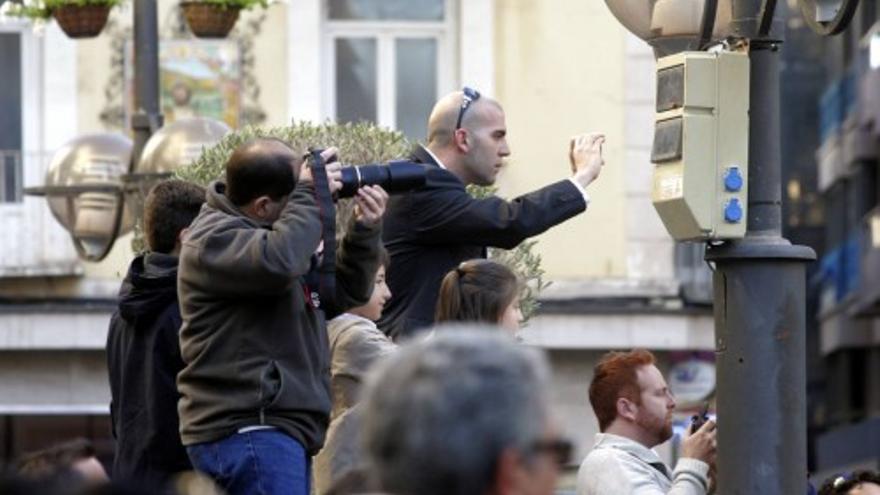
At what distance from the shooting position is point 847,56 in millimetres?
45406

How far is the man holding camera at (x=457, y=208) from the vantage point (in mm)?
9438

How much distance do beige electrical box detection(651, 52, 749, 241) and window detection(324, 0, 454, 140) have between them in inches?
626

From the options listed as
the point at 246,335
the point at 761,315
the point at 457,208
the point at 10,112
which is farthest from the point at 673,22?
the point at 10,112

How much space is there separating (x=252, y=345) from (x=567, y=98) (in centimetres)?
1724

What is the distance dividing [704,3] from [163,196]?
6.11 feet

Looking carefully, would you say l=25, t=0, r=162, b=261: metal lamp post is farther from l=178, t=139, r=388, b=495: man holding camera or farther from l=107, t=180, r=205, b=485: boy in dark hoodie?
l=178, t=139, r=388, b=495: man holding camera

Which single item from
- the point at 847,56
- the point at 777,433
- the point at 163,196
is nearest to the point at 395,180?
the point at 163,196

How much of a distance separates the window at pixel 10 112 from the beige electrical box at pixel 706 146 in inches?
648

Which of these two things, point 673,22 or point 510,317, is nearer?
point 510,317

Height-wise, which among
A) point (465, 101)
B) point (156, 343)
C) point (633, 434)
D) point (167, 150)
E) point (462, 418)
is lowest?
point (633, 434)

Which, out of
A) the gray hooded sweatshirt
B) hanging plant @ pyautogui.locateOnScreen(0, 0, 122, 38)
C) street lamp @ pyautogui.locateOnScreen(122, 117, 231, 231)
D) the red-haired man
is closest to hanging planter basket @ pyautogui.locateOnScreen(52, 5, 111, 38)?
hanging plant @ pyautogui.locateOnScreen(0, 0, 122, 38)

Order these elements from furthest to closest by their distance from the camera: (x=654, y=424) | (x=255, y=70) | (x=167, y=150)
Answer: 1. (x=255, y=70)
2. (x=167, y=150)
3. (x=654, y=424)

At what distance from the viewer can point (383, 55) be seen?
25250mm

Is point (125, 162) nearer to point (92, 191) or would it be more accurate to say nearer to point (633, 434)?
point (92, 191)
